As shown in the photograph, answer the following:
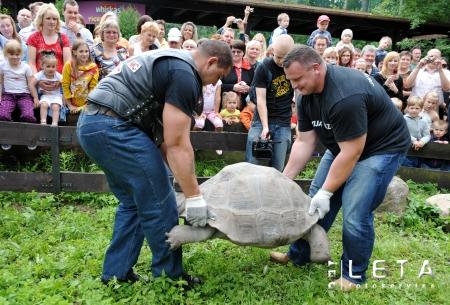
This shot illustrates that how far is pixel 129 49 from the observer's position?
22.9 ft

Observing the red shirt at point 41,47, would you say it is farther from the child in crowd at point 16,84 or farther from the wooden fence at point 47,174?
the wooden fence at point 47,174

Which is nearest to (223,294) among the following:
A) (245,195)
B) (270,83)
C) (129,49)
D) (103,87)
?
(245,195)

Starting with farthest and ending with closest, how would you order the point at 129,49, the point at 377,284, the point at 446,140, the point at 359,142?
the point at 446,140, the point at 129,49, the point at 377,284, the point at 359,142

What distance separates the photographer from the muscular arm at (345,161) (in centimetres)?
364

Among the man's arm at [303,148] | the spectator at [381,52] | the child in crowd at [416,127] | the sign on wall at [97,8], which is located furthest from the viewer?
the sign on wall at [97,8]

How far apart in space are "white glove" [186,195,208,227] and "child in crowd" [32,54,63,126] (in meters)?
3.30

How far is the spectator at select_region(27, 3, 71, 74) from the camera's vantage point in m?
6.35

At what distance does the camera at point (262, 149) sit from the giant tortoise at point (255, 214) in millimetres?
1930

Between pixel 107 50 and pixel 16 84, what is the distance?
51.1 inches

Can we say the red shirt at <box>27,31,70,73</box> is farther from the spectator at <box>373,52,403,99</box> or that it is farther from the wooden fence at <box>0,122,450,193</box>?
the spectator at <box>373,52,403,99</box>

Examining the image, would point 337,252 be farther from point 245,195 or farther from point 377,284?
point 245,195

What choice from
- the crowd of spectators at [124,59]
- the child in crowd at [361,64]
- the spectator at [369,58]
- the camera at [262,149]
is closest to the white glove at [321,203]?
the camera at [262,149]

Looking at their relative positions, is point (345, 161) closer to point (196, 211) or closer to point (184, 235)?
point (196, 211)

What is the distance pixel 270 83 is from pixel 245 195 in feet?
8.29
